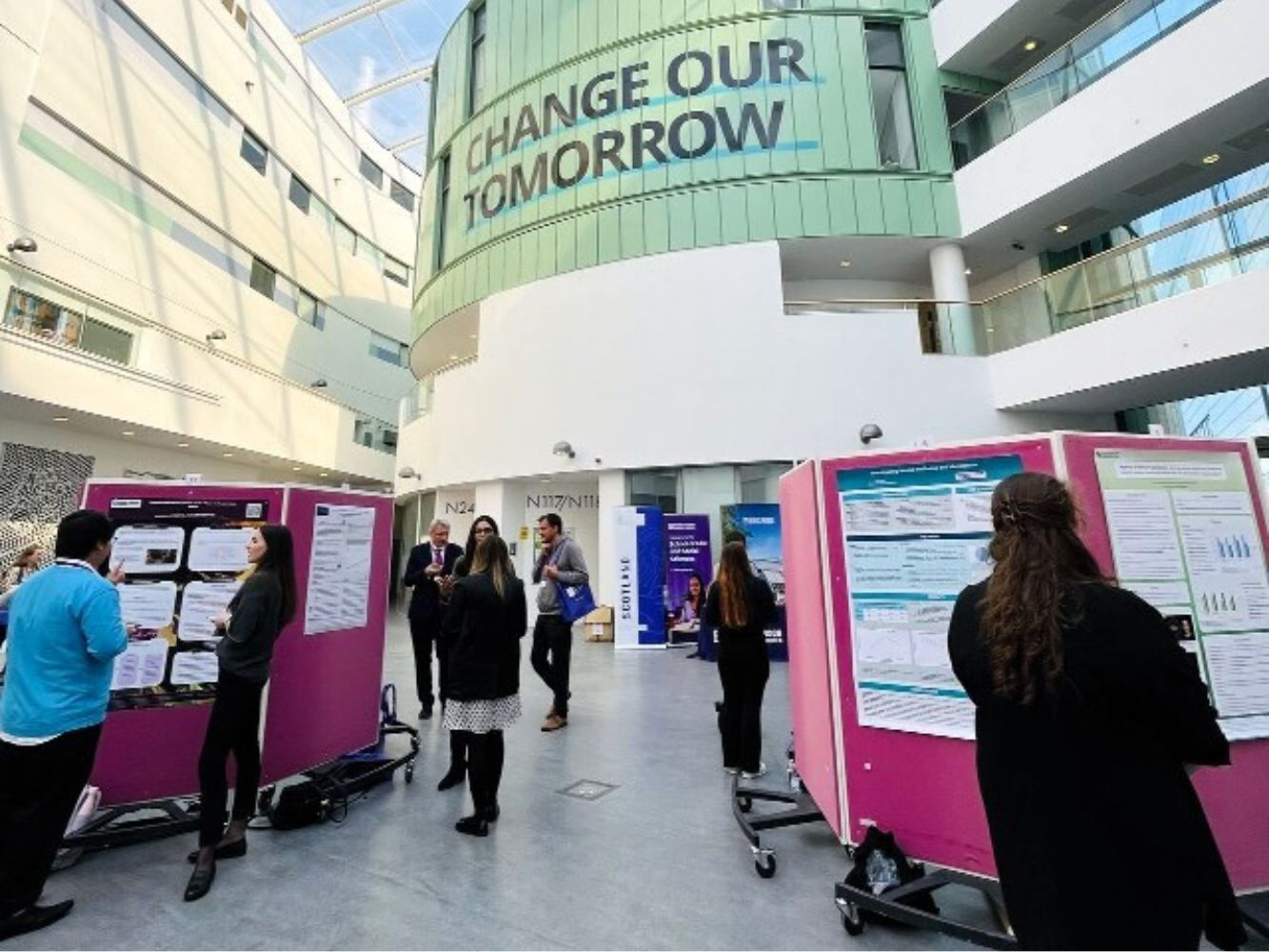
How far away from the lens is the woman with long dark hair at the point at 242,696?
2.82m

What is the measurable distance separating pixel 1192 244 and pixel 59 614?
12.3 m

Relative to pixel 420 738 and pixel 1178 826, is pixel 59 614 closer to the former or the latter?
pixel 420 738

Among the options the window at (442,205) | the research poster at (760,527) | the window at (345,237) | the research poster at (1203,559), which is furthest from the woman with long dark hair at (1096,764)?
the window at (345,237)

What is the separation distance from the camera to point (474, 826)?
3152 mm

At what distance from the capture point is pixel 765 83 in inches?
475

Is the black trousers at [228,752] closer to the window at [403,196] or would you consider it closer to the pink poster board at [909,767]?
the pink poster board at [909,767]

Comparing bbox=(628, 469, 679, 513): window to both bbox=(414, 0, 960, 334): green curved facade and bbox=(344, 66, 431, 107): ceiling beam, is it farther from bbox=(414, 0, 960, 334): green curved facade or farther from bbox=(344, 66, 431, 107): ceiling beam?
bbox=(344, 66, 431, 107): ceiling beam

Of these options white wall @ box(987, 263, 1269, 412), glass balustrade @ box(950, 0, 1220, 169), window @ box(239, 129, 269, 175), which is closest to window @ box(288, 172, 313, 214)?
window @ box(239, 129, 269, 175)

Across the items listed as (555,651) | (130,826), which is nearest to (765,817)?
(555,651)

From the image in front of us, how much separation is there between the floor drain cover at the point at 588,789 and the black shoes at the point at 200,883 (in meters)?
1.81

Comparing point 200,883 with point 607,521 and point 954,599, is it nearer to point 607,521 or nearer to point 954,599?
point 954,599

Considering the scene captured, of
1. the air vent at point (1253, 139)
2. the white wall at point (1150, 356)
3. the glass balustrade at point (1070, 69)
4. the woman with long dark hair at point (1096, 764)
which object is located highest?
the glass balustrade at point (1070, 69)

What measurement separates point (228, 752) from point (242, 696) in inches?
11.1

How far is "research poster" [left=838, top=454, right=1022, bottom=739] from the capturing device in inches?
103
